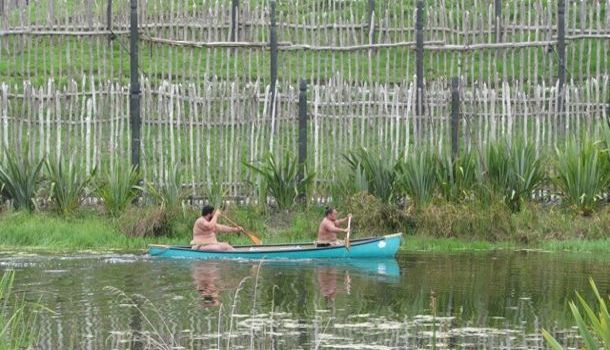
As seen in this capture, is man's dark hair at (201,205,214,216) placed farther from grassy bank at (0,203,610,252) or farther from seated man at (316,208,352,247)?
seated man at (316,208,352,247)

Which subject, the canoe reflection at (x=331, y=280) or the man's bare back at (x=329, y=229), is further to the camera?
the man's bare back at (x=329, y=229)

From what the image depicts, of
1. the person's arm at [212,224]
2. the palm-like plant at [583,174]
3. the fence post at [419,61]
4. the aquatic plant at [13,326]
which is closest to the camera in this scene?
the aquatic plant at [13,326]

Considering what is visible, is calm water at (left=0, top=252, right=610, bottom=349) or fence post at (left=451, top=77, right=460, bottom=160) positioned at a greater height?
fence post at (left=451, top=77, right=460, bottom=160)

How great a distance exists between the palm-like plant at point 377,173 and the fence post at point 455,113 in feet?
4.16

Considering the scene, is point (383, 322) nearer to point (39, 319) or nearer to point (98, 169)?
point (39, 319)

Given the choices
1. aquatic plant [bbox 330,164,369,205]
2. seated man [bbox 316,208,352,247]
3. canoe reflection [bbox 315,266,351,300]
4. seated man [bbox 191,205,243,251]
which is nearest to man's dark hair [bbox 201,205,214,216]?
seated man [bbox 191,205,243,251]

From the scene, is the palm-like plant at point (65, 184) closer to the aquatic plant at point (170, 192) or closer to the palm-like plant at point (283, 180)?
the aquatic plant at point (170, 192)

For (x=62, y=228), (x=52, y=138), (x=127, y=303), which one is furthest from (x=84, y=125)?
(x=127, y=303)

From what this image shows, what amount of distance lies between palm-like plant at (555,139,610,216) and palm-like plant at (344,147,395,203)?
267 cm

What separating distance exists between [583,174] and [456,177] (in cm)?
196

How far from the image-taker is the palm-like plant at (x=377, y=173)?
20.6m

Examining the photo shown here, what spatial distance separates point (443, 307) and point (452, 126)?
7431 millimetres

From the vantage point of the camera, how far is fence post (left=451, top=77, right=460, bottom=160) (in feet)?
70.0

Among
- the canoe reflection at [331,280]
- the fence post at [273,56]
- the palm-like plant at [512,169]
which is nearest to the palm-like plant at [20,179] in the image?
the fence post at [273,56]
